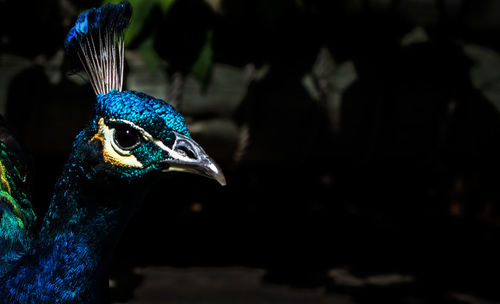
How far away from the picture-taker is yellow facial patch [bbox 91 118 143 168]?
2.92 ft

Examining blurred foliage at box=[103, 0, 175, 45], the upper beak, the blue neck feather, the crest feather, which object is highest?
blurred foliage at box=[103, 0, 175, 45]

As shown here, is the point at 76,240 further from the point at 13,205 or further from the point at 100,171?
the point at 13,205

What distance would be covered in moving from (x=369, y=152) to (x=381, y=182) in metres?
1.19

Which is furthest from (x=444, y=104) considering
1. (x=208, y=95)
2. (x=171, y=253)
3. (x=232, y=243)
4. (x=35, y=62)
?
(x=35, y=62)

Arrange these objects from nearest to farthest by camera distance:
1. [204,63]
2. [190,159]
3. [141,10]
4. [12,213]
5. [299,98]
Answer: [190,159] < [12,213] < [141,10] < [204,63] < [299,98]

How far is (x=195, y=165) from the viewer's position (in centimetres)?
89

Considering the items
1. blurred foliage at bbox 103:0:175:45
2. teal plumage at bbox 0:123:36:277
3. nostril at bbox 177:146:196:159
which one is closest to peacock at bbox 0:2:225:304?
nostril at bbox 177:146:196:159

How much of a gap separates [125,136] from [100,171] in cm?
7

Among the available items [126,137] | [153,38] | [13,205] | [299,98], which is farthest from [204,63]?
[126,137]

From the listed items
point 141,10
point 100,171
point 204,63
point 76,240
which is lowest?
point 76,240

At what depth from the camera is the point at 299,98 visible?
88.2 inches

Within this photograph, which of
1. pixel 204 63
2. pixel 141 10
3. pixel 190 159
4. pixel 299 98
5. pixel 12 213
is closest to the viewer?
pixel 190 159

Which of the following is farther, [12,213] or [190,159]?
[12,213]

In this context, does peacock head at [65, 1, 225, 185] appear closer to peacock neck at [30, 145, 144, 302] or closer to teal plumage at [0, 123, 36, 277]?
peacock neck at [30, 145, 144, 302]
